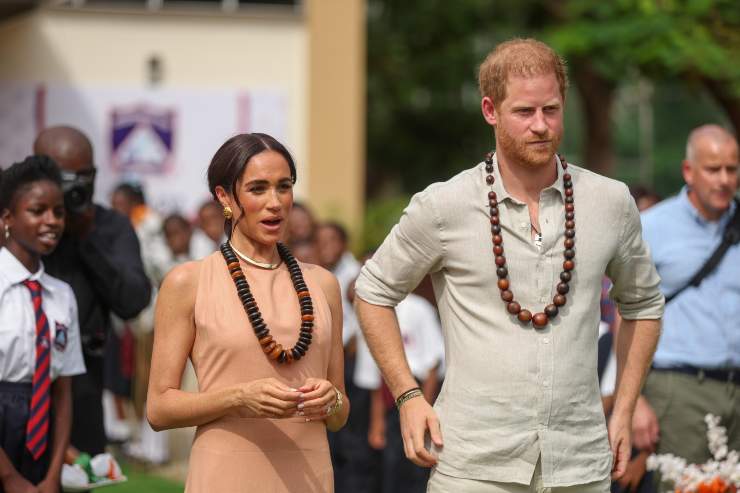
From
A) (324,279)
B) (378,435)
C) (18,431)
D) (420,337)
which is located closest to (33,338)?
(18,431)

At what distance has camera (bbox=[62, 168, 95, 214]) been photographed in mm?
6465

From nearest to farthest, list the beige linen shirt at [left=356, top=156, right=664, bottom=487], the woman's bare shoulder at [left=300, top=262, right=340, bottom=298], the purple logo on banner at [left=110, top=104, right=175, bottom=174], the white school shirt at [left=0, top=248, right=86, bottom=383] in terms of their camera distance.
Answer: the beige linen shirt at [left=356, top=156, right=664, bottom=487], the woman's bare shoulder at [left=300, top=262, right=340, bottom=298], the white school shirt at [left=0, top=248, right=86, bottom=383], the purple logo on banner at [left=110, top=104, right=175, bottom=174]

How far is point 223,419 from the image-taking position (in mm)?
4758

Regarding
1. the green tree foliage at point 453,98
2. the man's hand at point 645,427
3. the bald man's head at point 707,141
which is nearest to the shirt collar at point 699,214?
the bald man's head at point 707,141

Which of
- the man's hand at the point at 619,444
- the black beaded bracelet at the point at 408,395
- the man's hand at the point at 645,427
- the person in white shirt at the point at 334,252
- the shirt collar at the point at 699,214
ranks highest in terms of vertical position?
the shirt collar at the point at 699,214

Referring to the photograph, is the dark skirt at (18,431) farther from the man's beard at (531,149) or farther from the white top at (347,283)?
the white top at (347,283)

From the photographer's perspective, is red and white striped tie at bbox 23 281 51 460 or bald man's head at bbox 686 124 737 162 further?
bald man's head at bbox 686 124 737 162

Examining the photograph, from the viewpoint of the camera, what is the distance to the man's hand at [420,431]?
4.68 metres

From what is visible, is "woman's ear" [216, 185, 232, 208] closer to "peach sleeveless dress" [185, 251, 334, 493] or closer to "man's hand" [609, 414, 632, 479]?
"peach sleeveless dress" [185, 251, 334, 493]

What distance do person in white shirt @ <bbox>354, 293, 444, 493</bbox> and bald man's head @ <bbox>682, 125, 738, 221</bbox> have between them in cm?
297

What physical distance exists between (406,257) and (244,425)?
79cm

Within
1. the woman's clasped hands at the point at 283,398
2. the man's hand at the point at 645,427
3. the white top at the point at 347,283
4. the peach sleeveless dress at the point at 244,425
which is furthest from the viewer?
the white top at the point at 347,283

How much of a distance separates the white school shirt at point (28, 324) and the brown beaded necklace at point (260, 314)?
133 centimetres

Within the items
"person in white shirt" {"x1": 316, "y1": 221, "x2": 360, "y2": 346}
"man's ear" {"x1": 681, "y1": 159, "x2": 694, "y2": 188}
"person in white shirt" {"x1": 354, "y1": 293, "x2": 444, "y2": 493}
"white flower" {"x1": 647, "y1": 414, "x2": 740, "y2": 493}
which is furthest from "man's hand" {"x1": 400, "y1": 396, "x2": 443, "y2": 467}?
"person in white shirt" {"x1": 316, "y1": 221, "x2": 360, "y2": 346}
